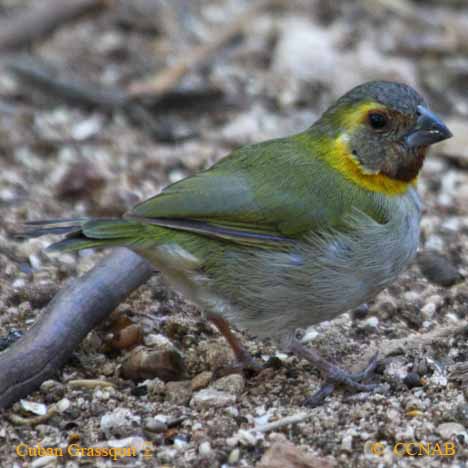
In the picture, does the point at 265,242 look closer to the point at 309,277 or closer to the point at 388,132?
the point at 309,277

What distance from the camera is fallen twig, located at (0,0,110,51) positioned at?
739 cm

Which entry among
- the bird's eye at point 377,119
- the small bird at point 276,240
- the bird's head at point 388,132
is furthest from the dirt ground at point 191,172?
the bird's eye at point 377,119

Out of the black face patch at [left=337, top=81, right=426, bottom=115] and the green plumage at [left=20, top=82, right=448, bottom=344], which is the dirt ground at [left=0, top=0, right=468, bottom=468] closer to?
the green plumage at [left=20, top=82, right=448, bottom=344]

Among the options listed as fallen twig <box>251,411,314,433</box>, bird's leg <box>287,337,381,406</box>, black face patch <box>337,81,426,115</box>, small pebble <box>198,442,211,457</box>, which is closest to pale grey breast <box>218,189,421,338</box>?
bird's leg <box>287,337,381,406</box>

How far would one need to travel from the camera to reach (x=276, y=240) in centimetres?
411

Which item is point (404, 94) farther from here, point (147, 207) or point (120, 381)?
point (120, 381)

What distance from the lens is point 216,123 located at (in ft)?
22.8

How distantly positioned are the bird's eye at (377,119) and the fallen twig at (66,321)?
1.29m

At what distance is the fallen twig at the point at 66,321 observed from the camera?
3.91m

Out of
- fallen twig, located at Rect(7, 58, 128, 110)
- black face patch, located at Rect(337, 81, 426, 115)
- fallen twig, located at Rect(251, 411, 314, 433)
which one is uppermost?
black face patch, located at Rect(337, 81, 426, 115)

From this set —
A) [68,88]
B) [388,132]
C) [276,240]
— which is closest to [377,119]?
[388,132]

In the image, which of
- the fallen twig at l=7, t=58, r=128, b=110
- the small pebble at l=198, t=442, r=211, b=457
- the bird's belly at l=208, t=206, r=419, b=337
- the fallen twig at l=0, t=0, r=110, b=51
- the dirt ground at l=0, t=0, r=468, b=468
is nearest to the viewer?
the small pebble at l=198, t=442, r=211, b=457

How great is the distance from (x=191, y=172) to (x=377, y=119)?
2.14 metres

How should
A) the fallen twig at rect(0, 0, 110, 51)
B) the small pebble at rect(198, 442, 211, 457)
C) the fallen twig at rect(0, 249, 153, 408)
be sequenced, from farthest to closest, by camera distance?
1. the fallen twig at rect(0, 0, 110, 51)
2. the fallen twig at rect(0, 249, 153, 408)
3. the small pebble at rect(198, 442, 211, 457)
